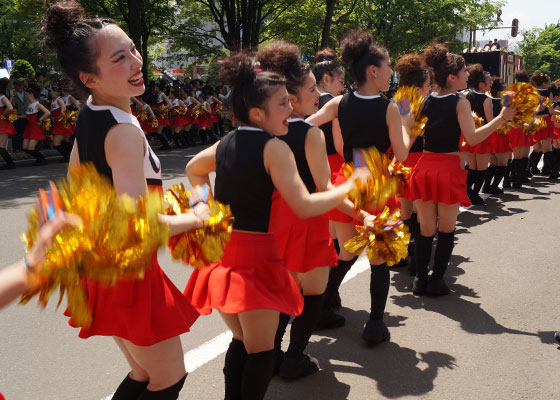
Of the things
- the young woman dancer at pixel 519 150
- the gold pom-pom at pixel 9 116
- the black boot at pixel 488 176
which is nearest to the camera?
the black boot at pixel 488 176

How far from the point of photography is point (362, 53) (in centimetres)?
405

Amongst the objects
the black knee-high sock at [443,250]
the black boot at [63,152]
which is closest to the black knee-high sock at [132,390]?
the black knee-high sock at [443,250]

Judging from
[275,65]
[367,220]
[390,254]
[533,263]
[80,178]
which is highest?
[275,65]

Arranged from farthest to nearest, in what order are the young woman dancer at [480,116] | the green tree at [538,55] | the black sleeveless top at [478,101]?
the green tree at [538,55] < the black sleeveless top at [478,101] < the young woman dancer at [480,116]

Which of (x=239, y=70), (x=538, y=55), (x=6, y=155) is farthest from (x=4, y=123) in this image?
(x=538, y=55)

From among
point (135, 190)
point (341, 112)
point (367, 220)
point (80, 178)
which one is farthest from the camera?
point (341, 112)

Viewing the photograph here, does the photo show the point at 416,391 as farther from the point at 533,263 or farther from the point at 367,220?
the point at 533,263

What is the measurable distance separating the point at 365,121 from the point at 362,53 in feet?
1.72

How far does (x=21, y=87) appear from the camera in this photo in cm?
1406

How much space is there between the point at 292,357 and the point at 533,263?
139 inches

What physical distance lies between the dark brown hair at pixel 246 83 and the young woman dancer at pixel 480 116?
5920 millimetres

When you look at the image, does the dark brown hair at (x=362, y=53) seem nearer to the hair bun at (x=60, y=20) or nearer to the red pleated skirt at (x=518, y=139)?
the hair bun at (x=60, y=20)

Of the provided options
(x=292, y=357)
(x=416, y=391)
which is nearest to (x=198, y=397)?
(x=292, y=357)

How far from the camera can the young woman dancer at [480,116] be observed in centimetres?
820
